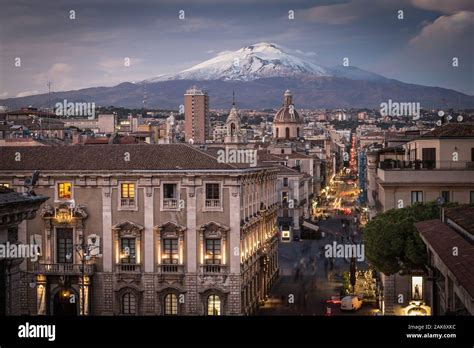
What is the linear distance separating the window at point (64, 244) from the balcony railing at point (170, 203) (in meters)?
2.05

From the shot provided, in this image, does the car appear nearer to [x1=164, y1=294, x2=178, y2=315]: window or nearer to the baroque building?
the baroque building

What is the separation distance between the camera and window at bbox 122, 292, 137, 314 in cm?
1756

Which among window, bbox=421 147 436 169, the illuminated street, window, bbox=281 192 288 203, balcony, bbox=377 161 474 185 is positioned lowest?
the illuminated street

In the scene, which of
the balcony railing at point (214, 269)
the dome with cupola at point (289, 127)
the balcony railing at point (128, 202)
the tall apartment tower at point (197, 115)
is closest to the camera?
the balcony railing at point (214, 269)

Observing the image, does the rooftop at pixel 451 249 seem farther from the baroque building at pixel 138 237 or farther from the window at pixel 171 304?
the window at pixel 171 304

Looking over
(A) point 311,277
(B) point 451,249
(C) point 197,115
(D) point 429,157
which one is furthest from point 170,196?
(B) point 451,249

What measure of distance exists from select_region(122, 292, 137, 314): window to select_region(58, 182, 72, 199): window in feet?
7.79

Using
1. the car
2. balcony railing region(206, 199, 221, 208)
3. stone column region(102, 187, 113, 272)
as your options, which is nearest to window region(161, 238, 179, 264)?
balcony railing region(206, 199, 221, 208)

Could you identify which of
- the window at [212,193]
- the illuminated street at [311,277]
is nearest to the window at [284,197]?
the illuminated street at [311,277]

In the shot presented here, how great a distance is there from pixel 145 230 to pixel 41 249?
2.19 metres

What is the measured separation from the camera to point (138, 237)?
17.6 m

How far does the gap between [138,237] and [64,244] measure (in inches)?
61.2

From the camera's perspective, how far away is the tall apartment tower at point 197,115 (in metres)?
19.8

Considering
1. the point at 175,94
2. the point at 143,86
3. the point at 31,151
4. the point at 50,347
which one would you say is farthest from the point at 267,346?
the point at 31,151
